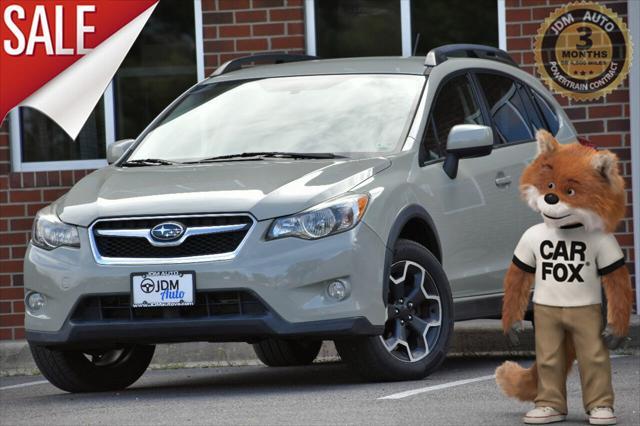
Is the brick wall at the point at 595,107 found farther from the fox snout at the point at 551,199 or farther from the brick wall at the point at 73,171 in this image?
the fox snout at the point at 551,199

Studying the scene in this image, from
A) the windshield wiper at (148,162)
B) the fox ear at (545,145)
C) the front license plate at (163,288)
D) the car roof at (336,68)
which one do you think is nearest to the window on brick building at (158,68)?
the car roof at (336,68)

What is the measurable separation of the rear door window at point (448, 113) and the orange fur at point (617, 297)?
248cm

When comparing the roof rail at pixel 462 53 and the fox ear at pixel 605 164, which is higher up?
the roof rail at pixel 462 53

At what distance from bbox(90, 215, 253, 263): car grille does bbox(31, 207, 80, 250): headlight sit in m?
0.16

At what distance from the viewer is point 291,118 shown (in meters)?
9.46

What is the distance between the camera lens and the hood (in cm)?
823

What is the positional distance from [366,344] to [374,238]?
52cm

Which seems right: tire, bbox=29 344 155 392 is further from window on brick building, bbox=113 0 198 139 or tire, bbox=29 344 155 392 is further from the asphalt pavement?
window on brick building, bbox=113 0 198 139

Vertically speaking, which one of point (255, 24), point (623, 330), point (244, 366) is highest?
point (255, 24)

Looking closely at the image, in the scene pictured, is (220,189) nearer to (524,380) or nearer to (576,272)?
(524,380)

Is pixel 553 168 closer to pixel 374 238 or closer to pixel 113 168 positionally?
pixel 374 238

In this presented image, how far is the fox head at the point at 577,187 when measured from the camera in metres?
6.83

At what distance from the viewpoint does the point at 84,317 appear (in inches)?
332

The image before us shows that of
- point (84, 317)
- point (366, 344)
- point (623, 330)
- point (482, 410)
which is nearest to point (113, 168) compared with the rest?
point (84, 317)
